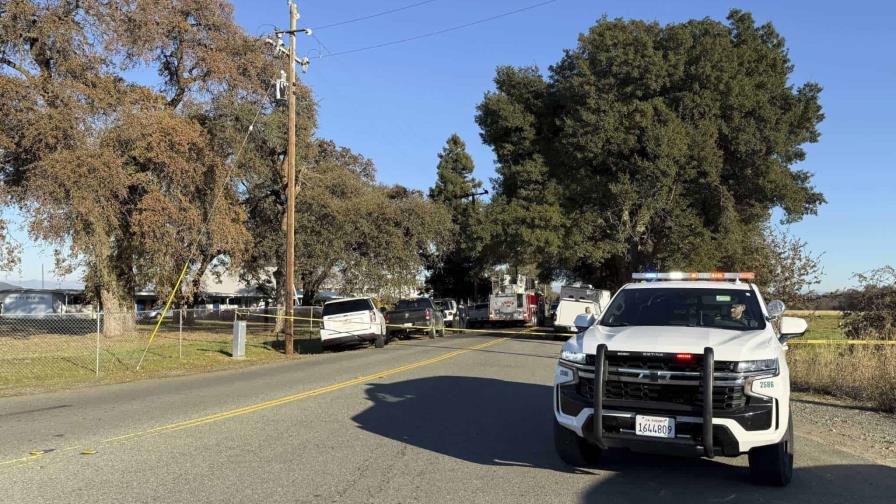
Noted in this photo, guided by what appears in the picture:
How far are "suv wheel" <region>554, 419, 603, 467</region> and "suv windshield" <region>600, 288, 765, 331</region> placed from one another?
4.20ft

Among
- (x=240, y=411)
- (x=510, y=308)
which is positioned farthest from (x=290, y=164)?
(x=510, y=308)

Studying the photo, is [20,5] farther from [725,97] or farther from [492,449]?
[725,97]

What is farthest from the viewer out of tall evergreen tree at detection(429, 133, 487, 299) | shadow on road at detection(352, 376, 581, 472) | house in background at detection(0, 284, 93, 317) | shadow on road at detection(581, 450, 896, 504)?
tall evergreen tree at detection(429, 133, 487, 299)

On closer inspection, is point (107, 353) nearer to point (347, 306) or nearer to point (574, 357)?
point (347, 306)

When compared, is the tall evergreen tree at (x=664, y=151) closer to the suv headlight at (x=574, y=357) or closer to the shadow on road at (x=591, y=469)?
the shadow on road at (x=591, y=469)

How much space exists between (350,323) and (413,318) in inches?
277

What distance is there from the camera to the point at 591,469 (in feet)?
22.1

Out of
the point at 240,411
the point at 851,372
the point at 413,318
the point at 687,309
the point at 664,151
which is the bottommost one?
the point at 240,411

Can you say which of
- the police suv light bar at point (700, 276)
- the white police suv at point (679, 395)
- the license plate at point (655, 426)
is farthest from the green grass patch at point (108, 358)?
the license plate at point (655, 426)

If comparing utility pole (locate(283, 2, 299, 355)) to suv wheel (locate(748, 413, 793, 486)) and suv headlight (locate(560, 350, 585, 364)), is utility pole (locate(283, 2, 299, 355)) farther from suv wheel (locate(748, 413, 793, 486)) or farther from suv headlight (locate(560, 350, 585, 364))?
suv wheel (locate(748, 413, 793, 486))

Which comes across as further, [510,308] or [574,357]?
[510,308]

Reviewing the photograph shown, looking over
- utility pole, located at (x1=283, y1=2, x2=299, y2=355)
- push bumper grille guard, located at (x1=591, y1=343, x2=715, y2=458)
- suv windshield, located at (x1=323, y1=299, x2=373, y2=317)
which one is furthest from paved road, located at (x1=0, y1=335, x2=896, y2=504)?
suv windshield, located at (x1=323, y1=299, x2=373, y2=317)

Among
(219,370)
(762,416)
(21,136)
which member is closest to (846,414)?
(762,416)

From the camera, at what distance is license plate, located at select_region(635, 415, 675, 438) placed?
18.4ft
